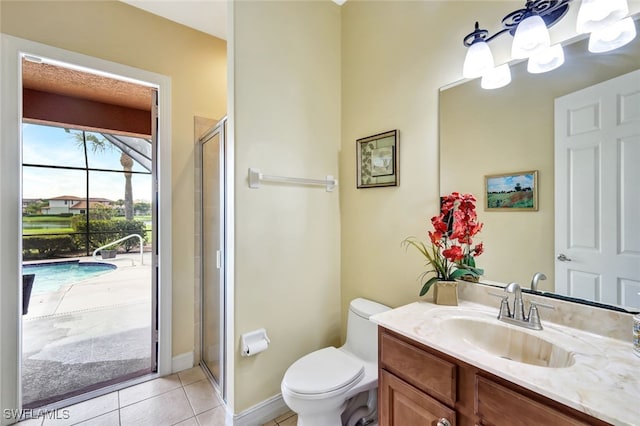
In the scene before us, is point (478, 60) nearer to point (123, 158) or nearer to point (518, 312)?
point (518, 312)

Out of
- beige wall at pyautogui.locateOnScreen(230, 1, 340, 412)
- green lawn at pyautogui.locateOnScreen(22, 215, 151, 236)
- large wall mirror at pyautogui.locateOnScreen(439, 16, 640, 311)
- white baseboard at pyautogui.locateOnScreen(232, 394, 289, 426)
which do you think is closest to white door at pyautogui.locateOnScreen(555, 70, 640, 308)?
large wall mirror at pyautogui.locateOnScreen(439, 16, 640, 311)

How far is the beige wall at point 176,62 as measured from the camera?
183 cm

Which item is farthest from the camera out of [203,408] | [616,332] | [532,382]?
[203,408]

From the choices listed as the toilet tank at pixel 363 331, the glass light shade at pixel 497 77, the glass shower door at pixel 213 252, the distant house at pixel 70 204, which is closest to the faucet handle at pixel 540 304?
the toilet tank at pixel 363 331

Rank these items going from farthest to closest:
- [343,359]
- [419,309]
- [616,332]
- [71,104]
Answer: [71,104] < [343,359] < [419,309] < [616,332]

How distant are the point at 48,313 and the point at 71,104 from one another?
2.72 meters

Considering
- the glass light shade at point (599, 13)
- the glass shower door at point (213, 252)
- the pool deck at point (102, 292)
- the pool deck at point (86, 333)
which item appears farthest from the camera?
the pool deck at point (102, 292)

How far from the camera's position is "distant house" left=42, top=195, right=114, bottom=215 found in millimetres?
4029

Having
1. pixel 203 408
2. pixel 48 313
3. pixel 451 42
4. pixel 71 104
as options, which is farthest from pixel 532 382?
pixel 48 313

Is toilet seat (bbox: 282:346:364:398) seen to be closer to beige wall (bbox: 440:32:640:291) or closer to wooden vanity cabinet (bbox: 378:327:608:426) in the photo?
wooden vanity cabinet (bbox: 378:327:608:426)

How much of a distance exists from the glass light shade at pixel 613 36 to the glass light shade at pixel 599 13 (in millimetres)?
34

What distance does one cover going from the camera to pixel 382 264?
1.81 m

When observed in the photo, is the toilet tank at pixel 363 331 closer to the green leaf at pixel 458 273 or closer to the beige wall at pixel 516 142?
the green leaf at pixel 458 273

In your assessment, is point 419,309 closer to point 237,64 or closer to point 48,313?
point 237,64
